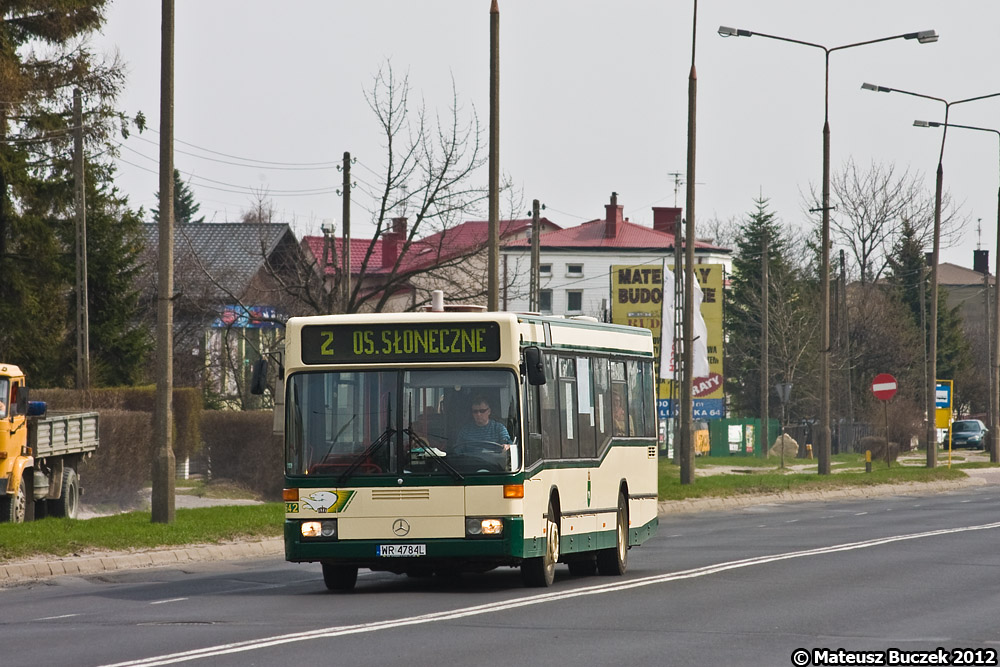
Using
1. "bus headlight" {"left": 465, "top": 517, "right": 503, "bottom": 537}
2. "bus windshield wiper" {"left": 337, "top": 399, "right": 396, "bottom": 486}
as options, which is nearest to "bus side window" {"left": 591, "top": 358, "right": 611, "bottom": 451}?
"bus headlight" {"left": 465, "top": 517, "right": 503, "bottom": 537}

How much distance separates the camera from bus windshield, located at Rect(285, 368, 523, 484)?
14625 mm

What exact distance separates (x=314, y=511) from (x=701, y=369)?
34.9m

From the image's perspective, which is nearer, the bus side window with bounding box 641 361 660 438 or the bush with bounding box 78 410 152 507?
the bus side window with bounding box 641 361 660 438

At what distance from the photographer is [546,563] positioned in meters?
15.5

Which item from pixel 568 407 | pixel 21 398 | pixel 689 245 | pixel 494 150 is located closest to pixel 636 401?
pixel 568 407

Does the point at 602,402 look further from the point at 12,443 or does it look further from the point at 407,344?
the point at 12,443

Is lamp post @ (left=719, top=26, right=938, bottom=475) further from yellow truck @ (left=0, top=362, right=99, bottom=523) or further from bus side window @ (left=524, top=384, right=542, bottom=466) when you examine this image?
bus side window @ (left=524, top=384, right=542, bottom=466)

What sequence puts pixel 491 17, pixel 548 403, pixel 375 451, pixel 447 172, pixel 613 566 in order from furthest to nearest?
1. pixel 447 172
2. pixel 491 17
3. pixel 613 566
4. pixel 548 403
5. pixel 375 451

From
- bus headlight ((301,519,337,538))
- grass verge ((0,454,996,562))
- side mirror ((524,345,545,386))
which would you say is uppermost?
side mirror ((524,345,545,386))

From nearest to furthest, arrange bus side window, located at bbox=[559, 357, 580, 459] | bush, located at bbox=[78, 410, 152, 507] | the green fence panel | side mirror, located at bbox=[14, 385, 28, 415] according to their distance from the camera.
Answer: bus side window, located at bbox=[559, 357, 580, 459], side mirror, located at bbox=[14, 385, 28, 415], bush, located at bbox=[78, 410, 152, 507], the green fence panel

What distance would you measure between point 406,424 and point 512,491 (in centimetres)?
113

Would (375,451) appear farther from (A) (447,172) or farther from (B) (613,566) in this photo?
(A) (447,172)

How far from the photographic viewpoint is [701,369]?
48.8 m

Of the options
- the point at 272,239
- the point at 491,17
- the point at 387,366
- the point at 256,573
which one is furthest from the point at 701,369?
the point at 387,366
